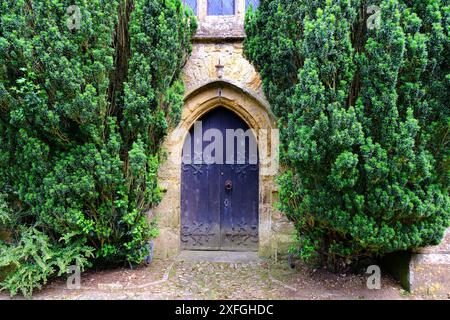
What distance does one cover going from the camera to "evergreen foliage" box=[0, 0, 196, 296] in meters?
3.32

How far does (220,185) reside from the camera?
5129 millimetres

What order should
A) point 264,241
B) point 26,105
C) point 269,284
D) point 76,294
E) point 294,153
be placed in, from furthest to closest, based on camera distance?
point 264,241 → point 269,284 → point 76,294 → point 26,105 → point 294,153

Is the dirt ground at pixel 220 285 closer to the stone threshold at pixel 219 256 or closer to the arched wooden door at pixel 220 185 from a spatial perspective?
the stone threshold at pixel 219 256

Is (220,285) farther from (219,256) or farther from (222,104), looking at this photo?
(222,104)

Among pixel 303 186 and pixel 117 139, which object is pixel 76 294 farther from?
pixel 303 186

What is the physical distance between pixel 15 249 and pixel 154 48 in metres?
2.56

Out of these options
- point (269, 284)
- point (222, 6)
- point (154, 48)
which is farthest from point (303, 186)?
point (222, 6)

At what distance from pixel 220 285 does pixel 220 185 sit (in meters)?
1.59

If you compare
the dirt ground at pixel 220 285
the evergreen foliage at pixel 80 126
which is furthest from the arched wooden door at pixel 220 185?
the evergreen foliage at pixel 80 126

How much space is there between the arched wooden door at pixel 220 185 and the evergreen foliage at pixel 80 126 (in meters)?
1.10

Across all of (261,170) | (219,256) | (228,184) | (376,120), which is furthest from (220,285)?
(376,120)

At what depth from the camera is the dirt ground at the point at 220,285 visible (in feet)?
11.8

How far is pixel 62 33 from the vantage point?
11.1 ft

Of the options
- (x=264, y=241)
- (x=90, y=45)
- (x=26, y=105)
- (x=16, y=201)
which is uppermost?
(x=90, y=45)
